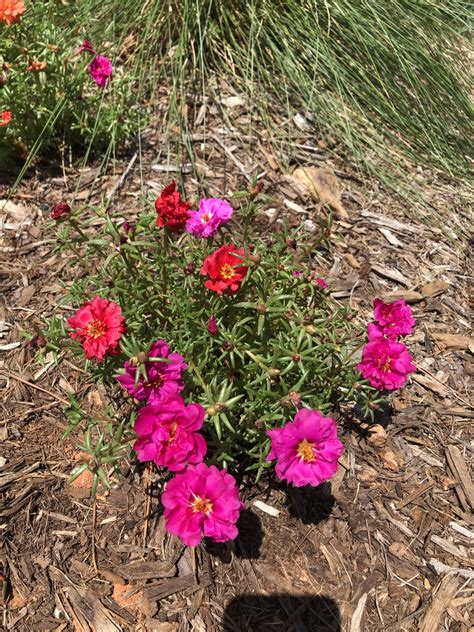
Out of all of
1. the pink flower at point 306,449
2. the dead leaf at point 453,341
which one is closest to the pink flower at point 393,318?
the pink flower at point 306,449

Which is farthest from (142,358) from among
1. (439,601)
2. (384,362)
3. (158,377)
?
(439,601)

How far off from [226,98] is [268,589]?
120 inches

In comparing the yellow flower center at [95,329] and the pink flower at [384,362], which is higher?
the yellow flower center at [95,329]

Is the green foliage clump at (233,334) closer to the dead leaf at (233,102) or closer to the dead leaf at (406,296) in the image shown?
the dead leaf at (406,296)

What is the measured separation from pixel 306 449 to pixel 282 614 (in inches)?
25.9

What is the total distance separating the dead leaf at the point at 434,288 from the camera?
9.81 feet

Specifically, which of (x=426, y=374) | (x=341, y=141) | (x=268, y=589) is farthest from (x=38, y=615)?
(x=341, y=141)

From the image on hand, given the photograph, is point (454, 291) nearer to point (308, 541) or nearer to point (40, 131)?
point (308, 541)

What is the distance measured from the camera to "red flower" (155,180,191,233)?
1.78 metres

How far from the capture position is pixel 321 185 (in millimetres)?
3350

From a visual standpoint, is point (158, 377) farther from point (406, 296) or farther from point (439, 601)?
point (406, 296)

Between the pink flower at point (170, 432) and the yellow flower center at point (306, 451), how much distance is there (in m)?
0.31

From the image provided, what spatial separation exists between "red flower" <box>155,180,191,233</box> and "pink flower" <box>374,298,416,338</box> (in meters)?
0.76

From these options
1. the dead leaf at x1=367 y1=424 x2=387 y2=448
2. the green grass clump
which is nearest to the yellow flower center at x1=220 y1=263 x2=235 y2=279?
the dead leaf at x1=367 y1=424 x2=387 y2=448
